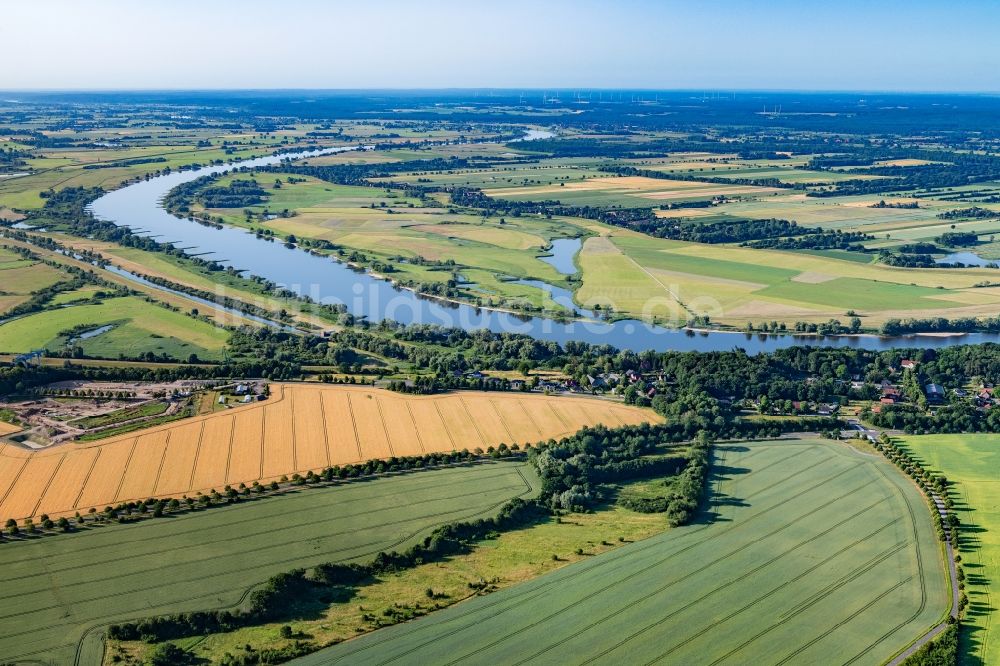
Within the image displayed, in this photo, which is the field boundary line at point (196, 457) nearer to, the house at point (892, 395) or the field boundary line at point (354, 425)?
the field boundary line at point (354, 425)

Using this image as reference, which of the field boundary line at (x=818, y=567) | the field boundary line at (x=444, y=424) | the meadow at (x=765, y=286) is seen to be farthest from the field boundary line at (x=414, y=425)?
the meadow at (x=765, y=286)

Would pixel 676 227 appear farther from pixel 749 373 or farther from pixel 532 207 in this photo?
pixel 749 373

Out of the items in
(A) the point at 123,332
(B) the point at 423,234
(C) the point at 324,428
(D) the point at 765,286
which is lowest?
(C) the point at 324,428

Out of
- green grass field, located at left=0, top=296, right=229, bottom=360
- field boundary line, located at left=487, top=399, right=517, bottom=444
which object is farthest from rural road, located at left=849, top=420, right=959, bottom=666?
green grass field, located at left=0, top=296, right=229, bottom=360

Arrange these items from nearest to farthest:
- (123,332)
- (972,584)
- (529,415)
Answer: (972,584) < (529,415) < (123,332)

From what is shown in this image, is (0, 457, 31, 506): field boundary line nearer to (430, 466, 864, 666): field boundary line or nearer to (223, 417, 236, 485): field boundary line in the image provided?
(223, 417, 236, 485): field boundary line

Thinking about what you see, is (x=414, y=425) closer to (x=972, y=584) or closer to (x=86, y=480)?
(x=86, y=480)

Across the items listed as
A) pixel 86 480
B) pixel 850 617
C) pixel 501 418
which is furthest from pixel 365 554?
pixel 850 617
